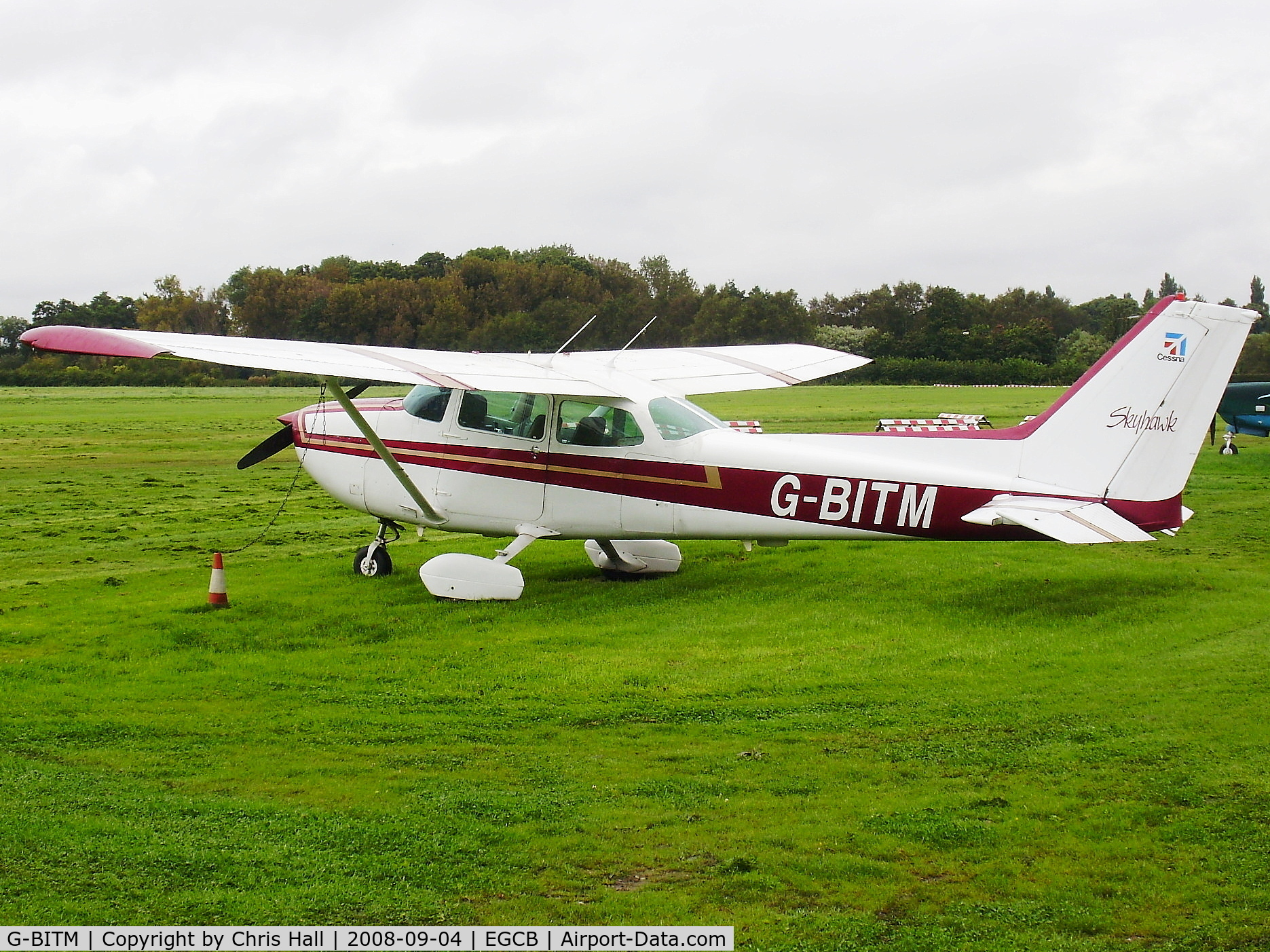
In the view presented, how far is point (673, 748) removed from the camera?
5801 mm

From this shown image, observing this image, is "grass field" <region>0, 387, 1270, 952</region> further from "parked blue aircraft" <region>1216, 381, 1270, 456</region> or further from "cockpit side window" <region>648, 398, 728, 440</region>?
"parked blue aircraft" <region>1216, 381, 1270, 456</region>

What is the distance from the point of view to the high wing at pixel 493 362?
7.89 meters

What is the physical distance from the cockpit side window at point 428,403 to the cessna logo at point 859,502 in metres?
3.10

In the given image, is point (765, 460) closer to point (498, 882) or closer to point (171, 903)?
point (498, 882)

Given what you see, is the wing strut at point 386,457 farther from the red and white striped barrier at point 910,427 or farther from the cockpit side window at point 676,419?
the red and white striped barrier at point 910,427

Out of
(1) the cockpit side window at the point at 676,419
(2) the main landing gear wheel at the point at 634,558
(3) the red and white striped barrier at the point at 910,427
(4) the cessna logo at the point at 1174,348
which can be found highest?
(4) the cessna logo at the point at 1174,348

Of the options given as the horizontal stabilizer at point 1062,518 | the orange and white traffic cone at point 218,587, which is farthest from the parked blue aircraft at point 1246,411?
the orange and white traffic cone at point 218,587

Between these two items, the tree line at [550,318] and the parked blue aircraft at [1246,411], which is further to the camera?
the tree line at [550,318]

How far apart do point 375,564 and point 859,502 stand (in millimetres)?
4589

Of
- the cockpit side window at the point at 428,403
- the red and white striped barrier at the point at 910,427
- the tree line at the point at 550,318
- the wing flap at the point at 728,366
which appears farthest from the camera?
the tree line at the point at 550,318

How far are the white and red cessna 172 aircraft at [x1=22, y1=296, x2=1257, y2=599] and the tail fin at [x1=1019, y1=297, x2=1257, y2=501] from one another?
0.04 ft

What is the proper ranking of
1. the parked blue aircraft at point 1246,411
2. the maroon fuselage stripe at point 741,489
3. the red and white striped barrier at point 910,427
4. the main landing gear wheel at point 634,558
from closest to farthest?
the maroon fuselage stripe at point 741,489 → the main landing gear wheel at point 634,558 → the red and white striped barrier at point 910,427 → the parked blue aircraft at point 1246,411

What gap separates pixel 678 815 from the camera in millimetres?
4844

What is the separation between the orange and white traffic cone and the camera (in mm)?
9070
